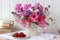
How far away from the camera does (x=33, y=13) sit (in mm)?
1412

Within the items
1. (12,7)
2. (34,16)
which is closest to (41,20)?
(34,16)

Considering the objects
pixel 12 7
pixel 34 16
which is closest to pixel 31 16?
pixel 34 16

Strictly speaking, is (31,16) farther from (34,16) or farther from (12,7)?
(12,7)

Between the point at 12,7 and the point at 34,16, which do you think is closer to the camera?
the point at 34,16

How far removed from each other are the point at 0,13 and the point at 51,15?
510mm

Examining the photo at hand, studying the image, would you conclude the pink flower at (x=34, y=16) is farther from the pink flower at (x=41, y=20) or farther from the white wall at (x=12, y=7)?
the white wall at (x=12, y=7)

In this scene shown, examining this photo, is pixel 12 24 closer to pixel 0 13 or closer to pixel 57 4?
pixel 0 13

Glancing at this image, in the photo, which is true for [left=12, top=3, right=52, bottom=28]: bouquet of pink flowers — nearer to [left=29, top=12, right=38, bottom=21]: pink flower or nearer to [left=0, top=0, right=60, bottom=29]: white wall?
[left=29, top=12, right=38, bottom=21]: pink flower

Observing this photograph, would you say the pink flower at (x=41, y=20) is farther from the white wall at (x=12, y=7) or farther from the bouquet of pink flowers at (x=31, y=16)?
the white wall at (x=12, y=7)

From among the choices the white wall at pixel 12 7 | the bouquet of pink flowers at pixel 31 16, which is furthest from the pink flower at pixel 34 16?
the white wall at pixel 12 7

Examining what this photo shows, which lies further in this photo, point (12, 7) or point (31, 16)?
point (12, 7)

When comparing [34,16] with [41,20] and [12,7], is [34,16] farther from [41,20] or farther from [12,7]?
[12,7]

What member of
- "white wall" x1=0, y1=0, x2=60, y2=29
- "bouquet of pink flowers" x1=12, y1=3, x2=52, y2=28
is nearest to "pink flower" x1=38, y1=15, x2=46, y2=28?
"bouquet of pink flowers" x1=12, y1=3, x2=52, y2=28

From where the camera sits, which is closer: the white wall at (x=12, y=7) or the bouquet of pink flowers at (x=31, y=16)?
the bouquet of pink flowers at (x=31, y=16)
